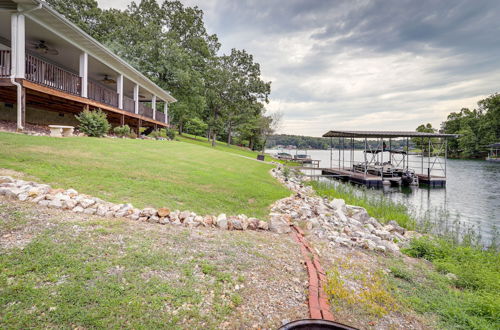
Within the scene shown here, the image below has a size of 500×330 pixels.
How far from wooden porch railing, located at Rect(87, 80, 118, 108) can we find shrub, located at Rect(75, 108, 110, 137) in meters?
1.63

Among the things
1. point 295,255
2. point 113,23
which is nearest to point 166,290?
point 295,255

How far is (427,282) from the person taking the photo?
3.42 meters

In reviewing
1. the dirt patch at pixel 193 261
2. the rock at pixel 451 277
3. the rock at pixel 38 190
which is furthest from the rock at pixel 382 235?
the rock at pixel 38 190

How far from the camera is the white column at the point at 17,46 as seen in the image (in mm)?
7492

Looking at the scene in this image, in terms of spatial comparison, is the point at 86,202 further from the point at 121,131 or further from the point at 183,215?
the point at 121,131

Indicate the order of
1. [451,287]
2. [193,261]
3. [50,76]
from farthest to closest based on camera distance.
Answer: [50,76], [451,287], [193,261]

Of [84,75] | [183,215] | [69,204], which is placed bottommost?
[183,215]

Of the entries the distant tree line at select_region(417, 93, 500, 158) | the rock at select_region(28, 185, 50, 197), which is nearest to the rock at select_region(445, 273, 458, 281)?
the rock at select_region(28, 185, 50, 197)

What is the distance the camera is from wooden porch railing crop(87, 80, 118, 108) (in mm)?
11368

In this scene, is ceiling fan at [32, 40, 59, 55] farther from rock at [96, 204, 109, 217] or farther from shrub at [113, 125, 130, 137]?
rock at [96, 204, 109, 217]

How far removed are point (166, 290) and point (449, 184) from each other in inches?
911

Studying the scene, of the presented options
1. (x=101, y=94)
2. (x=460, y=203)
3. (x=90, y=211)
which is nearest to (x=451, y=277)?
(x=90, y=211)

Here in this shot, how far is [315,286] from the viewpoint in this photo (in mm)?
2803

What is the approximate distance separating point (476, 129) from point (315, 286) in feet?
228
